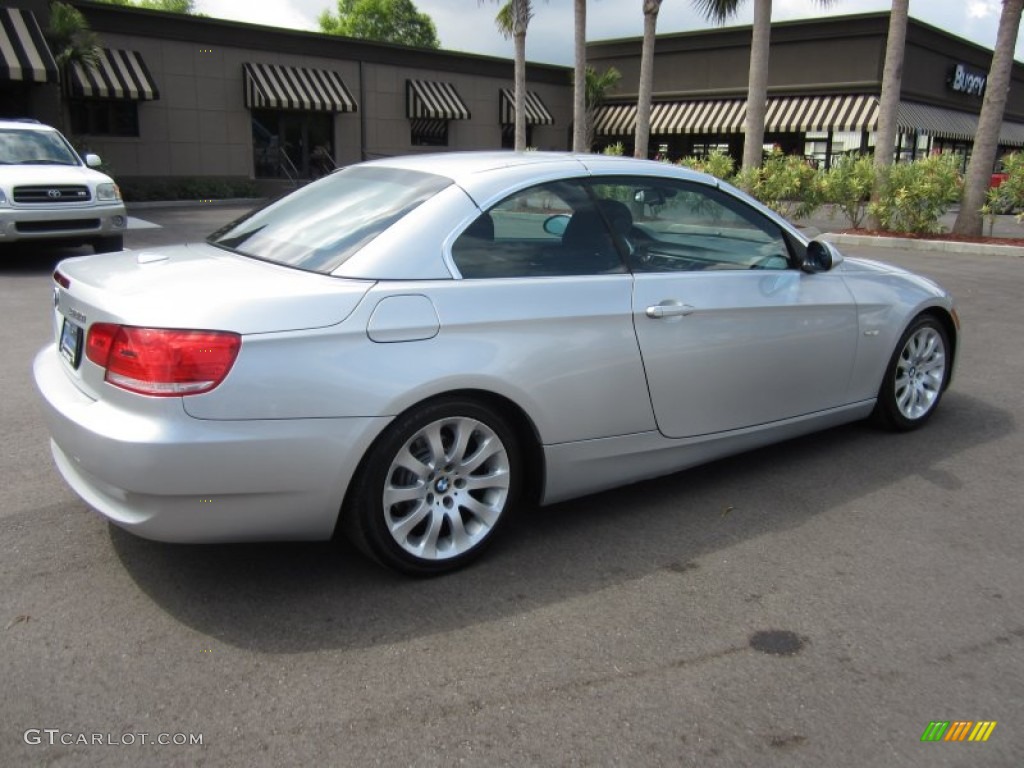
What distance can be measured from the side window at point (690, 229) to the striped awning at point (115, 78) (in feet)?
72.6

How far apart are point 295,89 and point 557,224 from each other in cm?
2506

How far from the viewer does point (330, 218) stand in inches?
144

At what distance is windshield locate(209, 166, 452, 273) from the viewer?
338 centimetres

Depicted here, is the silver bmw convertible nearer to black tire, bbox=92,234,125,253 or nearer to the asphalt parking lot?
the asphalt parking lot

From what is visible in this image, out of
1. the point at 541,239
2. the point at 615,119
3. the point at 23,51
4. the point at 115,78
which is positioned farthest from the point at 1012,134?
the point at 541,239

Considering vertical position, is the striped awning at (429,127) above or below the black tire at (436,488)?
above

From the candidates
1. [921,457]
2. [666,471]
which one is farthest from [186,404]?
[921,457]

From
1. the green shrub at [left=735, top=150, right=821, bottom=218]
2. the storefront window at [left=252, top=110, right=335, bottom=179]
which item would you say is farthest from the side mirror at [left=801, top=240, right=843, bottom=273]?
the storefront window at [left=252, top=110, right=335, bottom=179]

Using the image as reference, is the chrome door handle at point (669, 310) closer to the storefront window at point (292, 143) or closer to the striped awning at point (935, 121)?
the striped awning at point (935, 121)

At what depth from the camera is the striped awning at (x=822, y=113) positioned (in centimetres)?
2591

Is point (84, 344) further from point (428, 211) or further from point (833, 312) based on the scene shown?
A: point (833, 312)

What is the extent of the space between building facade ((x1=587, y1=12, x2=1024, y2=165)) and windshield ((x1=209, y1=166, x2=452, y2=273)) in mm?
25489

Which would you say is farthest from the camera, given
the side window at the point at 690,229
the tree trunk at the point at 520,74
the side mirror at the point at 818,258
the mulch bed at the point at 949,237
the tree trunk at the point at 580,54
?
the tree trunk at the point at 520,74

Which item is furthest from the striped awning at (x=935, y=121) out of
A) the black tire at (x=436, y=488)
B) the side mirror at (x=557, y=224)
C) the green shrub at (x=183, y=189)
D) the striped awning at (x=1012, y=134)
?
the black tire at (x=436, y=488)
